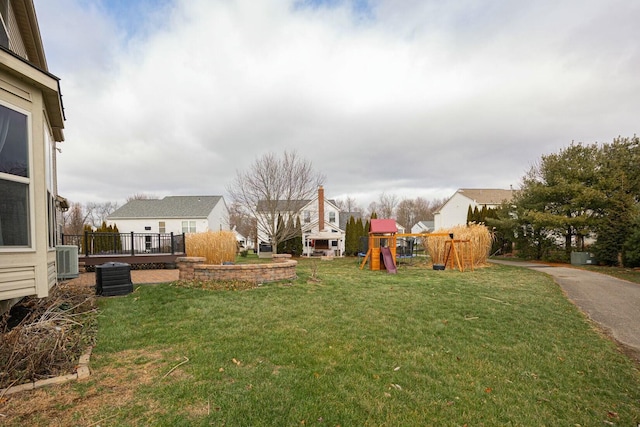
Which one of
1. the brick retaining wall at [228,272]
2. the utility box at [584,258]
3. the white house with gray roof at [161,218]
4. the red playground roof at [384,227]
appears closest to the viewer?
the brick retaining wall at [228,272]

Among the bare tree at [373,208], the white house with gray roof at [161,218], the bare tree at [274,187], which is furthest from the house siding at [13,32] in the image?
the bare tree at [373,208]

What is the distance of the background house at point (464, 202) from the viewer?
35.1 m

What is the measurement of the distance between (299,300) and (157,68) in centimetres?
932

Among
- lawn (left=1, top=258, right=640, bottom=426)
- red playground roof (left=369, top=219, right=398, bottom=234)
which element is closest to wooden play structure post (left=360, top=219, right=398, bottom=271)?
red playground roof (left=369, top=219, right=398, bottom=234)

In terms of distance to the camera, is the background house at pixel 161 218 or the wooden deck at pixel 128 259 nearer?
the wooden deck at pixel 128 259

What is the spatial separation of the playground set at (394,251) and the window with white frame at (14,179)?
11.2m

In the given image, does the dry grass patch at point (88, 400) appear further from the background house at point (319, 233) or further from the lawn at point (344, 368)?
the background house at point (319, 233)

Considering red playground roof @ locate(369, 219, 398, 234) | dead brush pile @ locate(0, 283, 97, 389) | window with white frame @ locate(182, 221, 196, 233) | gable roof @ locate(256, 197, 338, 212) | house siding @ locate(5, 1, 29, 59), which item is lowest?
dead brush pile @ locate(0, 283, 97, 389)

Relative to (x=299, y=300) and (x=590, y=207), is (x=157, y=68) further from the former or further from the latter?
(x=590, y=207)

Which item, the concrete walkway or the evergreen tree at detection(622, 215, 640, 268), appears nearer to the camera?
the concrete walkway

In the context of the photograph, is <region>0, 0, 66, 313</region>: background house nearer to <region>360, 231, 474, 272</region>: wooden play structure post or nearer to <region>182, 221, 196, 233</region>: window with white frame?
<region>360, 231, 474, 272</region>: wooden play structure post

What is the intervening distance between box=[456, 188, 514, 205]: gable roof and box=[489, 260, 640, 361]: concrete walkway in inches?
1004

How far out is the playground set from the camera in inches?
521

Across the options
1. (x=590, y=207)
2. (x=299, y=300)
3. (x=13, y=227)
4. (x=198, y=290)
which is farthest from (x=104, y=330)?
(x=590, y=207)
